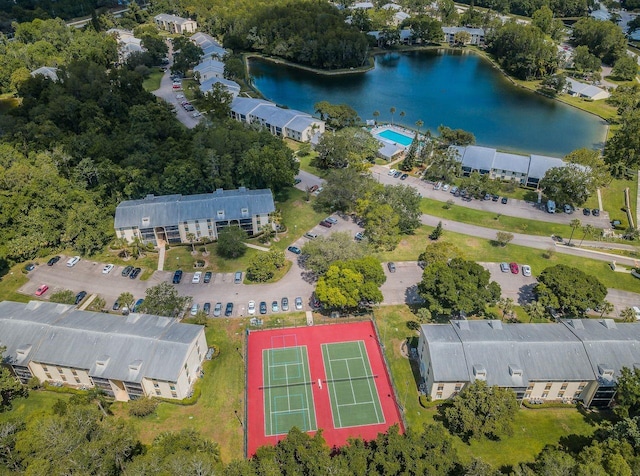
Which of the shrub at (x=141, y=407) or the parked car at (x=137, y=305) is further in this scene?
the parked car at (x=137, y=305)

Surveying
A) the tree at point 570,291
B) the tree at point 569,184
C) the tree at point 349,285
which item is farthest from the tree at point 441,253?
the tree at point 569,184

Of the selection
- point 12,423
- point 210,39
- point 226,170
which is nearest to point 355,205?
point 226,170

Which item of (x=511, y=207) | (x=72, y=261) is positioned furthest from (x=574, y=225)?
(x=72, y=261)

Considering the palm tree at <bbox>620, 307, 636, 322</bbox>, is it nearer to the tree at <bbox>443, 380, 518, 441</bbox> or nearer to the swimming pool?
the tree at <bbox>443, 380, 518, 441</bbox>

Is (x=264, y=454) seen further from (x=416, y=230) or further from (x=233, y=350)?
(x=416, y=230)

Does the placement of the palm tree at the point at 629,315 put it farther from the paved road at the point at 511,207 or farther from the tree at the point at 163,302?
the tree at the point at 163,302

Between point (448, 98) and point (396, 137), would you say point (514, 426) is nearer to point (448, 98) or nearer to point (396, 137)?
point (396, 137)

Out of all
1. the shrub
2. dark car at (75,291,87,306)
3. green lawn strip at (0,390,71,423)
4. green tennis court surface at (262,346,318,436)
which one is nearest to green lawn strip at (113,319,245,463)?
the shrub
